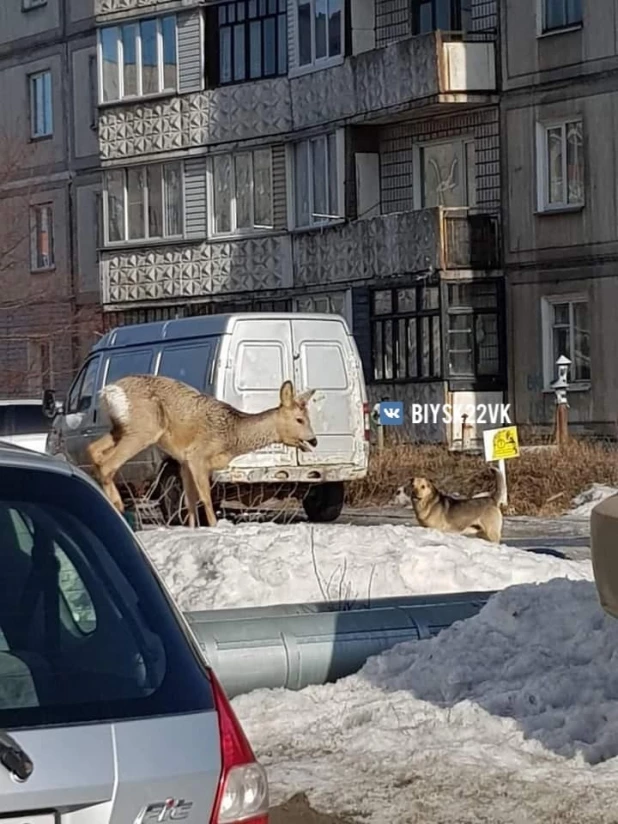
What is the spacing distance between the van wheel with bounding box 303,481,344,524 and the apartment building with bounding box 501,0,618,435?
40.8ft

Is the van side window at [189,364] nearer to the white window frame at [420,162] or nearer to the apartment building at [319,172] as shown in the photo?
the apartment building at [319,172]

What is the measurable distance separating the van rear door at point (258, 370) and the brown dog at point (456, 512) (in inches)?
122

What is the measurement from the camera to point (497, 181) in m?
35.2

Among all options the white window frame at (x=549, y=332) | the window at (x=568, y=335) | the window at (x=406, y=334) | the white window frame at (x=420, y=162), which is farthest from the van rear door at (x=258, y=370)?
the white window frame at (x=420, y=162)

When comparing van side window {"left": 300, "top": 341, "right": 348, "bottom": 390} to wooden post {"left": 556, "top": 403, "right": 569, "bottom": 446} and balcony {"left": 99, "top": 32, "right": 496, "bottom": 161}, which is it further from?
balcony {"left": 99, "top": 32, "right": 496, "bottom": 161}

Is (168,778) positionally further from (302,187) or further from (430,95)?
(302,187)

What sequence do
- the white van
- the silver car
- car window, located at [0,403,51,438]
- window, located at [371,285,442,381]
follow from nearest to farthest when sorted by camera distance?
1. the silver car
2. the white van
3. car window, located at [0,403,51,438]
4. window, located at [371,285,442,381]

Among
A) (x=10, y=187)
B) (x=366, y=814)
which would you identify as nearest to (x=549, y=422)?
(x=10, y=187)

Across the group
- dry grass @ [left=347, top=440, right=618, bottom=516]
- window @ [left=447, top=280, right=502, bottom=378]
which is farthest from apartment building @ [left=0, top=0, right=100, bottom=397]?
dry grass @ [left=347, top=440, right=618, bottom=516]

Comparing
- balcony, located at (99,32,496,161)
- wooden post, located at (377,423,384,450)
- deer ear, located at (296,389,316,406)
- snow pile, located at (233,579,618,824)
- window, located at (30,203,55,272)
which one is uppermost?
balcony, located at (99,32,496,161)

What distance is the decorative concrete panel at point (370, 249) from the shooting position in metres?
→ 34.9

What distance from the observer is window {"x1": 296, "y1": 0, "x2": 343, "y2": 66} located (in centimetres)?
3781

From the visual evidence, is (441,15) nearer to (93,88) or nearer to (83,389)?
(93,88)

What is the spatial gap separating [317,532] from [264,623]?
3657 mm
